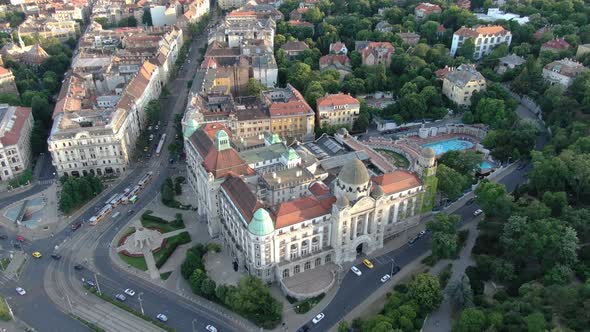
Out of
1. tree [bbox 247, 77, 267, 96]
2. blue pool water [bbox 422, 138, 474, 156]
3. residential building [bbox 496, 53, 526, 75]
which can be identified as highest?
residential building [bbox 496, 53, 526, 75]

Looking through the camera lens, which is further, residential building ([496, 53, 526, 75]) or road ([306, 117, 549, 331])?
residential building ([496, 53, 526, 75])

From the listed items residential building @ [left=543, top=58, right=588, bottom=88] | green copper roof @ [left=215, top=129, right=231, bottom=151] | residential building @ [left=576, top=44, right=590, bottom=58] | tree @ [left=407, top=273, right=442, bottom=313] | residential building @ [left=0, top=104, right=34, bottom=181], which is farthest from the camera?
residential building @ [left=576, top=44, right=590, bottom=58]

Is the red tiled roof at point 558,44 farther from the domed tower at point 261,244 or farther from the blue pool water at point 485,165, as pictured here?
the domed tower at point 261,244

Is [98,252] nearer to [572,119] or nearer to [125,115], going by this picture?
[125,115]

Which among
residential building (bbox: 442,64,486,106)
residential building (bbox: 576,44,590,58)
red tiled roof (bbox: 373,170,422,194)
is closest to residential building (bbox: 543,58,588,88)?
residential building (bbox: 576,44,590,58)

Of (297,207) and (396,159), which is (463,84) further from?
(297,207)

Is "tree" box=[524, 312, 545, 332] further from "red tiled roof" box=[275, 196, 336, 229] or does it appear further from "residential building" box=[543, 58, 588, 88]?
"residential building" box=[543, 58, 588, 88]

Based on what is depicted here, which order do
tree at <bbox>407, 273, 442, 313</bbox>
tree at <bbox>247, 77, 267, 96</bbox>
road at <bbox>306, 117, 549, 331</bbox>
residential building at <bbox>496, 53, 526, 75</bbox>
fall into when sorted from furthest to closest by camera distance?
residential building at <bbox>496, 53, 526, 75</bbox> < tree at <bbox>247, 77, 267, 96</bbox> < road at <bbox>306, 117, 549, 331</bbox> < tree at <bbox>407, 273, 442, 313</bbox>

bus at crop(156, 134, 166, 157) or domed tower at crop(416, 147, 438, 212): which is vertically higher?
domed tower at crop(416, 147, 438, 212)
